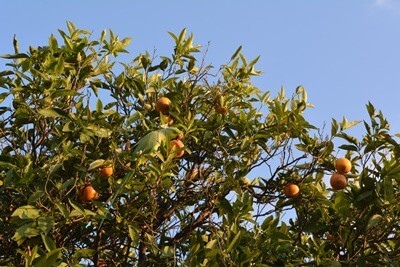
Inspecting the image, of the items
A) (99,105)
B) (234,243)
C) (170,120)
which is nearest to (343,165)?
(234,243)

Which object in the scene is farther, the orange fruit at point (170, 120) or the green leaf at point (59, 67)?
the orange fruit at point (170, 120)

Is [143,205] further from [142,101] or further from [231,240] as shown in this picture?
[142,101]

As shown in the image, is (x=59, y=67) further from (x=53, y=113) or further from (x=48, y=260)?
(x=48, y=260)

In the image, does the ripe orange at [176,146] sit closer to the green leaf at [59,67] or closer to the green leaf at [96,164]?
the green leaf at [96,164]

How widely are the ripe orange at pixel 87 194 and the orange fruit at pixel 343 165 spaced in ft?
5.81

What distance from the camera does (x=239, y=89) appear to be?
471 cm

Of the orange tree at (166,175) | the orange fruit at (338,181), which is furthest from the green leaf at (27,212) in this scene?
the orange fruit at (338,181)

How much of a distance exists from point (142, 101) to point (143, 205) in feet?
3.68

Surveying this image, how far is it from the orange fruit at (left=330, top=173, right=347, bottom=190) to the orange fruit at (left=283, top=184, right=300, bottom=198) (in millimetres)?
259

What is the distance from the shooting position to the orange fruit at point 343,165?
404 cm

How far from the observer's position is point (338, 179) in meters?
4.00

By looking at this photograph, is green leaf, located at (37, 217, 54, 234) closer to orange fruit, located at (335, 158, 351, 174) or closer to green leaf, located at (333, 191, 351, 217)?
green leaf, located at (333, 191, 351, 217)

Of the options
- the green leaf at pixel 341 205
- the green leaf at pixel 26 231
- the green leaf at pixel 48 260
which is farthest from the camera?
the green leaf at pixel 341 205

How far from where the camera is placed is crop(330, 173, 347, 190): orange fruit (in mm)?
3992
